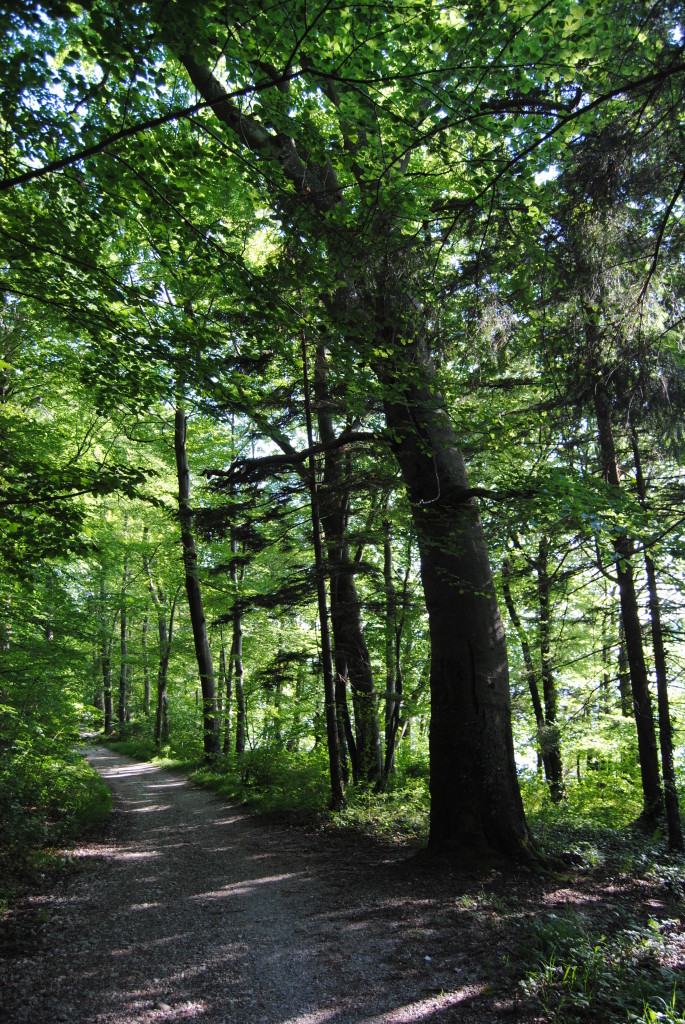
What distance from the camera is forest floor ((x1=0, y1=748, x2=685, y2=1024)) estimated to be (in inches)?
144

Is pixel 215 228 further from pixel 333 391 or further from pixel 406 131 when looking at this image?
pixel 333 391

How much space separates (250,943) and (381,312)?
20.1 feet

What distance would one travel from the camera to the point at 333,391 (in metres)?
8.08

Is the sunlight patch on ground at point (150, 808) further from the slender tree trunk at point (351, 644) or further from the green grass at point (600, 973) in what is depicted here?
the green grass at point (600, 973)

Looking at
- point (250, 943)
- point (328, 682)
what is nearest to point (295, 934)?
point (250, 943)

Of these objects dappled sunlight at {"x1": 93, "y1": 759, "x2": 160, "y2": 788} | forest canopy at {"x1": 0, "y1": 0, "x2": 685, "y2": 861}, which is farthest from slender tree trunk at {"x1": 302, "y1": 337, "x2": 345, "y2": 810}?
dappled sunlight at {"x1": 93, "y1": 759, "x2": 160, "y2": 788}

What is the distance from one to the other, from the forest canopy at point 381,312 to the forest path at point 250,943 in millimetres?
1348

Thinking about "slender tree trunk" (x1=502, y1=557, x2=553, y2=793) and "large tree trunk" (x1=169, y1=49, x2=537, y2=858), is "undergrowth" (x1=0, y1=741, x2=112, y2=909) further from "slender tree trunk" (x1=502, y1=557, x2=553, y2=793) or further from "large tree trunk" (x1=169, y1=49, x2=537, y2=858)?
"slender tree trunk" (x1=502, y1=557, x2=553, y2=793)

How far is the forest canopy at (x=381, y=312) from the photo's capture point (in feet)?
13.6

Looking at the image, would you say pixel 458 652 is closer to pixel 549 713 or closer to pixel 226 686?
pixel 549 713

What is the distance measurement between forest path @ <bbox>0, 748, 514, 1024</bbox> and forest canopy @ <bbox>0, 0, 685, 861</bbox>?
1.35 metres

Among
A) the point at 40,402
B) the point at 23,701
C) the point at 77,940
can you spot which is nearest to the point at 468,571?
the point at 77,940

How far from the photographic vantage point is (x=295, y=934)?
4820 mm

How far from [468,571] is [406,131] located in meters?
4.69
